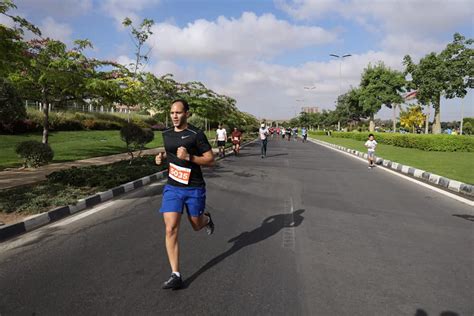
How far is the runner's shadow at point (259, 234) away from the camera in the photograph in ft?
14.2

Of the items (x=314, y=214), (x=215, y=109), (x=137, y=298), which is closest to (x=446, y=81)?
(x=215, y=109)

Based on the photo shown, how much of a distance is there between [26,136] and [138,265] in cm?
2309

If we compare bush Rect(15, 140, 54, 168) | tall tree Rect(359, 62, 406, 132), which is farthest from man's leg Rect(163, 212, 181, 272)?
tall tree Rect(359, 62, 406, 132)

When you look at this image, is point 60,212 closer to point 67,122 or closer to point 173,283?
point 173,283

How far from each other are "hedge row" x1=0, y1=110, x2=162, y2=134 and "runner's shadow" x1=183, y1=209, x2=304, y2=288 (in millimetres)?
22765

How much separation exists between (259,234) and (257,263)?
1.23 meters

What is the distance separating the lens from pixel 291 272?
4168 millimetres

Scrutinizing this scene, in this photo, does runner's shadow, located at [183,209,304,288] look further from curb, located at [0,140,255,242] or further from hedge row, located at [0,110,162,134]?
hedge row, located at [0,110,162,134]

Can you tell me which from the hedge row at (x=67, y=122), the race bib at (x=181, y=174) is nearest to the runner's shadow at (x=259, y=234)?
the race bib at (x=181, y=174)

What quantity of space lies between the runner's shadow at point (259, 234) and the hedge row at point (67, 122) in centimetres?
2276

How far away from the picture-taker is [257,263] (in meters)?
4.43

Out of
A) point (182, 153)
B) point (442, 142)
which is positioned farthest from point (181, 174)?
point (442, 142)

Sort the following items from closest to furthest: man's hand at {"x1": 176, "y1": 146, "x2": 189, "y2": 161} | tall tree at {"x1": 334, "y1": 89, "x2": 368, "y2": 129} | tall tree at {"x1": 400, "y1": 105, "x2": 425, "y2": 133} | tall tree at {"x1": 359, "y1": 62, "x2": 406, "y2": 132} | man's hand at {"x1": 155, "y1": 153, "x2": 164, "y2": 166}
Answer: man's hand at {"x1": 176, "y1": 146, "x2": 189, "y2": 161}
man's hand at {"x1": 155, "y1": 153, "x2": 164, "y2": 166}
tall tree at {"x1": 359, "y1": 62, "x2": 406, "y2": 132}
tall tree at {"x1": 334, "y1": 89, "x2": 368, "y2": 129}
tall tree at {"x1": 400, "y1": 105, "x2": 425, "y2": 133}

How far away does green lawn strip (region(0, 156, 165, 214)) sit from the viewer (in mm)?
6750
